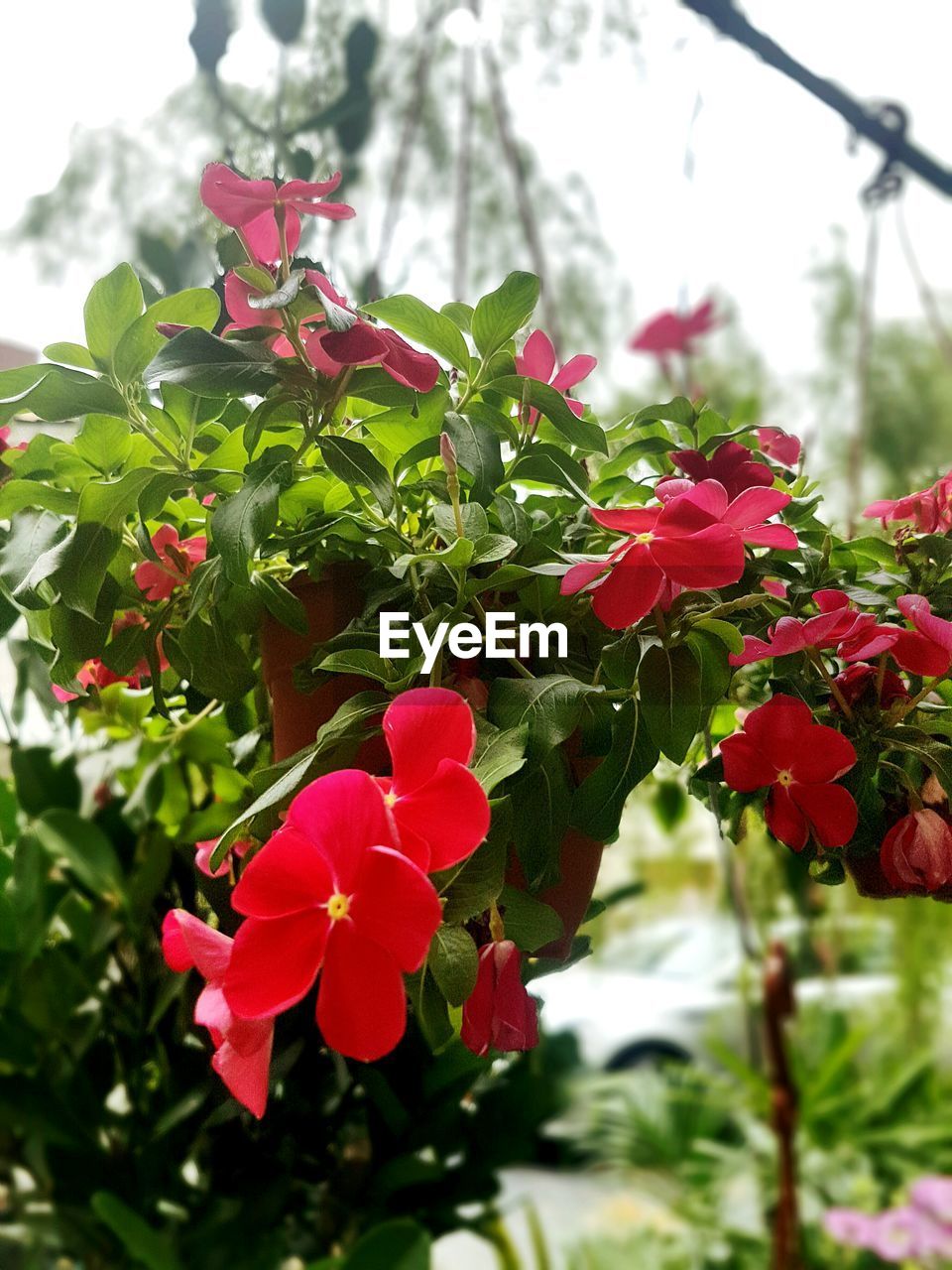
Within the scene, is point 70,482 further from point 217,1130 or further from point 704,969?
point 704,969

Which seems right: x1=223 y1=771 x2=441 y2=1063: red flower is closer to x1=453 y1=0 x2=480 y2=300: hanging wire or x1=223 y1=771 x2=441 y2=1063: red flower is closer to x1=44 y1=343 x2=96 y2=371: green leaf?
x1=44 y1=343 x2=96 y2=371: green leaf

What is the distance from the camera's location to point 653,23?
1987 millimetres

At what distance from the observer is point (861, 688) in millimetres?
312

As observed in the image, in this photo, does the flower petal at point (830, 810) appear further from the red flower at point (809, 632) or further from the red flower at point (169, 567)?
the red flower at point (169, 567)

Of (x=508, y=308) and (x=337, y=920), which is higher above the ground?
(x=508, y=308)

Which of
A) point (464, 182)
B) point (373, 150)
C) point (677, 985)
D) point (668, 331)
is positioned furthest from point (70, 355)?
point (677, 985)

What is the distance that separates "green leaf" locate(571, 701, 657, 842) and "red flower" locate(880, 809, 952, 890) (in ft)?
0.25

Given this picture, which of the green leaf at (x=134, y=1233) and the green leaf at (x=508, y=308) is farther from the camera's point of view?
the green leaf at (x=134, y=1233)

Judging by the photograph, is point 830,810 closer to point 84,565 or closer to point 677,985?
point 84,565

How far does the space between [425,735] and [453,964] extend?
0.16ft

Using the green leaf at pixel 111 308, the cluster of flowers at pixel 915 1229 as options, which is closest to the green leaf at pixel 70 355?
the green leaf at pixel 111 308

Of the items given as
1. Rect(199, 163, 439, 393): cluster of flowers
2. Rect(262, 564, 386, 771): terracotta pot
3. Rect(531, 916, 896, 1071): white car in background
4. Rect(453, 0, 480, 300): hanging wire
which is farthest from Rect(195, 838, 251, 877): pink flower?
Rect(531, 916, 896, 1071): white car in background

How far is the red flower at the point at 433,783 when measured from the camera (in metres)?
0.21

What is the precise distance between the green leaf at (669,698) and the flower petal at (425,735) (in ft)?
0.20
